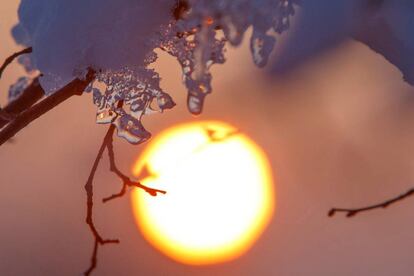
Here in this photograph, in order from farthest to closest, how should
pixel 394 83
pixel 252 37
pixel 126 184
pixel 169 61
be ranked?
1. pixel 126 184
2. pixel 169 61
3. pixel 394 83
4. pixel 252 37

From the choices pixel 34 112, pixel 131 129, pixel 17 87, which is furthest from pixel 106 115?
pixel 17 87

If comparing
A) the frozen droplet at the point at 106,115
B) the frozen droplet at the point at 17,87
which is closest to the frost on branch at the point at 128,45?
the frozen droplet at the point at 106,115

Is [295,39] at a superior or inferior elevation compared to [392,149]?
superior

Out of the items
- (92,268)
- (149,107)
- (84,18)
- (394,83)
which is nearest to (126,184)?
(92,268)

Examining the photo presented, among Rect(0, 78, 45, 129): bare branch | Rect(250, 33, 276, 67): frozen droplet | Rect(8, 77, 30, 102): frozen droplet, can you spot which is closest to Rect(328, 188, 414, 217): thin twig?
Rect(250, 33, 276, 67): frozen droplet

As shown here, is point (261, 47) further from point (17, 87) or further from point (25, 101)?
point (17, 87)

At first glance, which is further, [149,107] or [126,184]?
→ [126,184]

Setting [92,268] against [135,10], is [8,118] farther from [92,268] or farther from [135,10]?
[92,268]

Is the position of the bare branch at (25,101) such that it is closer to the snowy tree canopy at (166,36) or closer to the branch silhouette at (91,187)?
the snowy tree canopy at (166,36)
